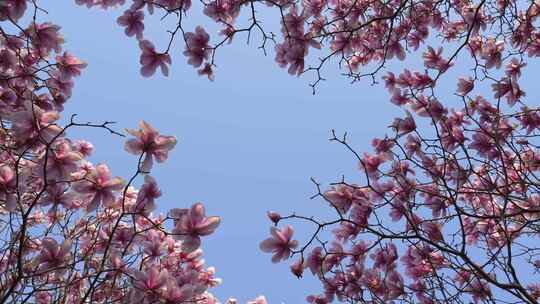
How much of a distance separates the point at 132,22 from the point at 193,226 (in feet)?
6.51

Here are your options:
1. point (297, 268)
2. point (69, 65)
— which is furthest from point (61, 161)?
point (297, 268)

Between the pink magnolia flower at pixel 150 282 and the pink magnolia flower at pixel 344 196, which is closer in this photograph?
the pink magnolia flower at pixel 150 282

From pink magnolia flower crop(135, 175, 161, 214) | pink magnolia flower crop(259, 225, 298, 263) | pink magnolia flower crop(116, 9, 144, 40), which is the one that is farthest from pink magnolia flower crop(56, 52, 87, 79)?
pink magnolia flower crop(259, 225, 298, 263)

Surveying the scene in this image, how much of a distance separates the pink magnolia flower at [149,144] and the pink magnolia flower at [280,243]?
1.13 m

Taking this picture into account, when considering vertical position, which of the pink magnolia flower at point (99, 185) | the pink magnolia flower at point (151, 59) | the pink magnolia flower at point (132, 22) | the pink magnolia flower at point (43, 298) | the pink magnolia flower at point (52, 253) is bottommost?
the pink magnolia flower at point (52, 253)

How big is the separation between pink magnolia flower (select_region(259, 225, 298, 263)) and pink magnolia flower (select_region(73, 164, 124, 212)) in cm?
115

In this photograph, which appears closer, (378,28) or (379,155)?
(379,155)

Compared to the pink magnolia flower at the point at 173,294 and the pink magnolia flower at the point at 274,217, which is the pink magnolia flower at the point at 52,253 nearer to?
the pink magnolia flower at the point at 173,294

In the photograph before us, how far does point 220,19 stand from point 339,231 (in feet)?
6.47

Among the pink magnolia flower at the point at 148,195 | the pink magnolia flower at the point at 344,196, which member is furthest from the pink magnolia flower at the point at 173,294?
the pink magnolia flower at the point at 344,196

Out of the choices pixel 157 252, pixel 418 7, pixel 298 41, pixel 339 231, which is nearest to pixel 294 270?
pixel 339 231

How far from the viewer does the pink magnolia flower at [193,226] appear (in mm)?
2305

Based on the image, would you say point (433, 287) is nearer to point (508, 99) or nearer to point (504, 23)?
point (508, 99)

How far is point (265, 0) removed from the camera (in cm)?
326
